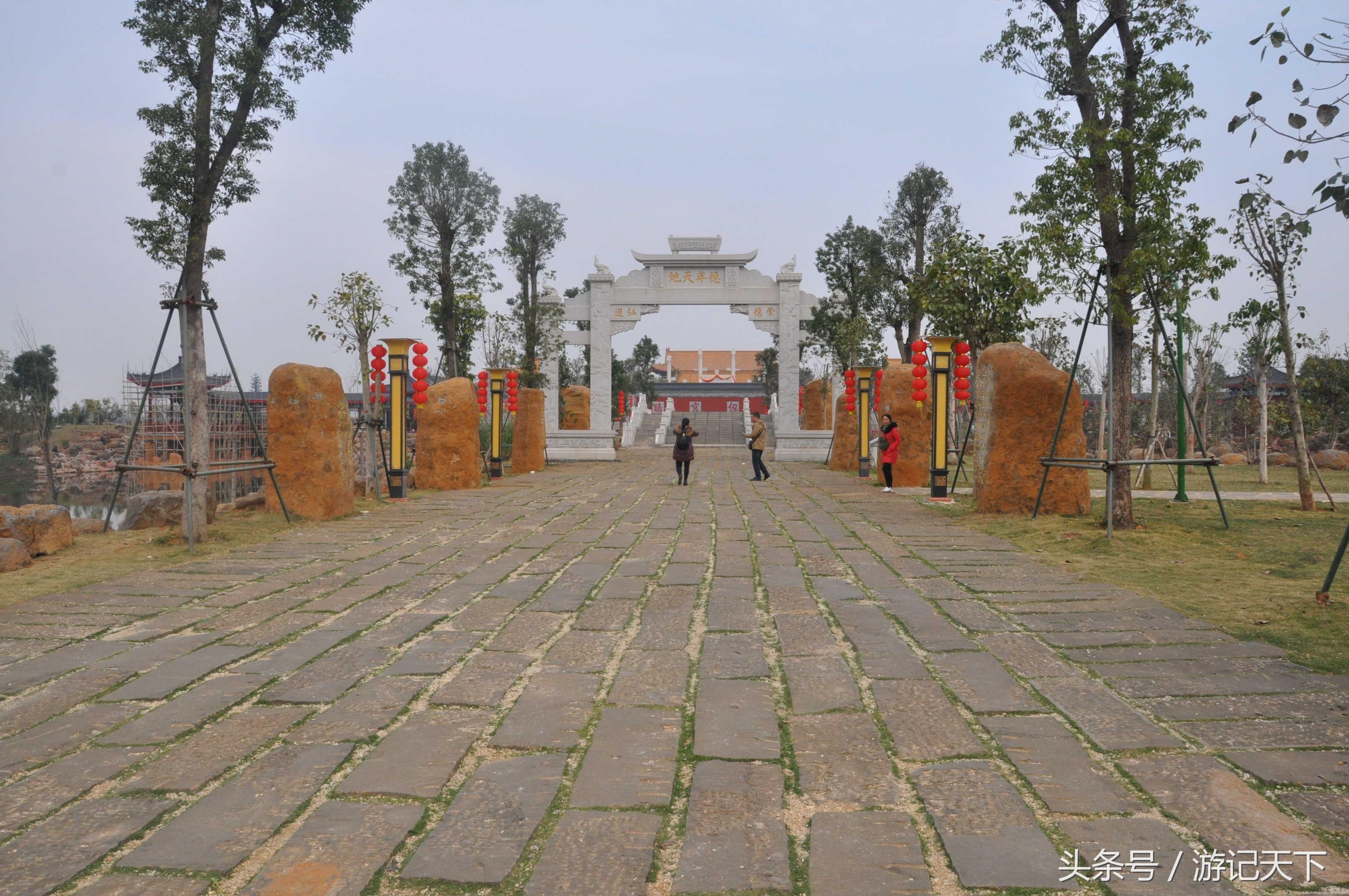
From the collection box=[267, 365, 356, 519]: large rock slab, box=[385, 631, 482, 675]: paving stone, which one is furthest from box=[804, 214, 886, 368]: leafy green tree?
box=[385, 631, 482, 675]: paving stone

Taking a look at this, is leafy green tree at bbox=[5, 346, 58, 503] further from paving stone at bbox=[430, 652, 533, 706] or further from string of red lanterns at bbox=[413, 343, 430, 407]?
paving stone at bbox=[430, 652, 533, 706]

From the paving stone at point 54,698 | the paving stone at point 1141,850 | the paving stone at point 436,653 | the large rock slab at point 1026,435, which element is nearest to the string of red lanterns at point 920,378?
the large rock slab at point 1026,435

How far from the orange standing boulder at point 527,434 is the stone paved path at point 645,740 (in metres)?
14.6

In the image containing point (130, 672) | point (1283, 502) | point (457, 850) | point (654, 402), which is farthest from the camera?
point (654, 402)

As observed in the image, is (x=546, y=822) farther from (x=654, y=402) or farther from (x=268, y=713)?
(x=654, y=402)

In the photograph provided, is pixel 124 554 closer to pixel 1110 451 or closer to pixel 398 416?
pixel 398 416

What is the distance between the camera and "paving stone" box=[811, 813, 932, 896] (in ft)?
6.94

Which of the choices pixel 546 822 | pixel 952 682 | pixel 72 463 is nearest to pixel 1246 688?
pixel 952 682

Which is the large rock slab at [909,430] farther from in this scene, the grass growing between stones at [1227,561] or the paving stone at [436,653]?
the paving stone at [436,653]

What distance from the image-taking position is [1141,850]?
7.46ft

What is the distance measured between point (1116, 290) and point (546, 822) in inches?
299

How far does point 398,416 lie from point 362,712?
9.28 metres

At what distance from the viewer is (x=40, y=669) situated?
3.92 m

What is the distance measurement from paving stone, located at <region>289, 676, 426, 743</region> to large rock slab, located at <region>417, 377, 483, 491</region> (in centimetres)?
1050
